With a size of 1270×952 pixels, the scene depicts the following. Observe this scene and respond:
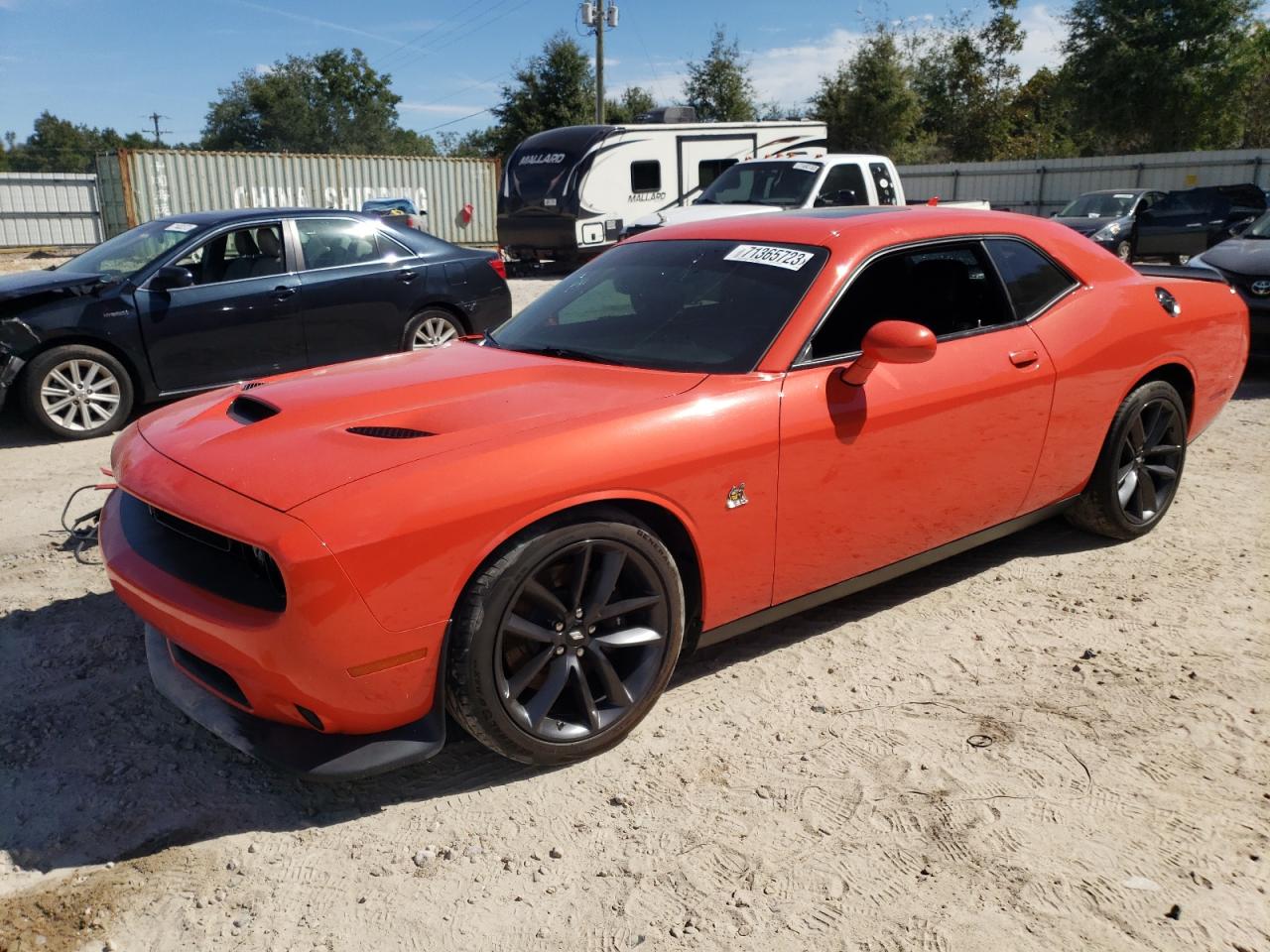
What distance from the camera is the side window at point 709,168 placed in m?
19.2

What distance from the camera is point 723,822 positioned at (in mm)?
2680

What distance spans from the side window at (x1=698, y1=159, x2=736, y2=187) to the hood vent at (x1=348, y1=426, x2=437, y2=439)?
57.3 ft

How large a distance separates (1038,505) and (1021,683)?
1013mm

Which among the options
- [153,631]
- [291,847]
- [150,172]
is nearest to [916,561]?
[291,847]

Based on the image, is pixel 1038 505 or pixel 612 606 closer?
pixel 612 606

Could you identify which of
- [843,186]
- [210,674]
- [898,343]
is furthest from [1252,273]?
[210,674]

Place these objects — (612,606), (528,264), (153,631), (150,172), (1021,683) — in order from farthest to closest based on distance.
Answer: (150,172) < (528,264) < (1021,683) < (153,631) < (612,606)

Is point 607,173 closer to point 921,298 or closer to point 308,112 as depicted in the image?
point 921,298

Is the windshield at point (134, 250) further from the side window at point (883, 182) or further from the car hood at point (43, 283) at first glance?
the side window at point (883, 182)

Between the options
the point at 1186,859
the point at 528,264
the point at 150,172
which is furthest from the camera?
the point at 150,172

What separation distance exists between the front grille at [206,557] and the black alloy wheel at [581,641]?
2.07 feet

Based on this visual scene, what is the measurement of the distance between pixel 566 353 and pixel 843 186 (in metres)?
10.6

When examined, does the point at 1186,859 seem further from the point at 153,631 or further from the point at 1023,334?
the point at 153,631

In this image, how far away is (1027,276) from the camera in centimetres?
407
